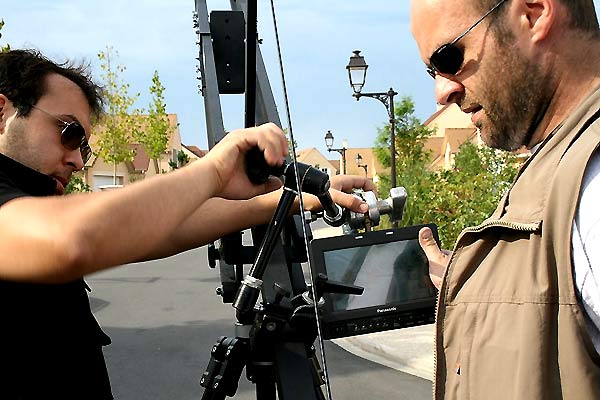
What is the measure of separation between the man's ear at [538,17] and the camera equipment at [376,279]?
0.80 m

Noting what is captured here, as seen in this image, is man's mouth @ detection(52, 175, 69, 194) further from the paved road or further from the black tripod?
the paved road

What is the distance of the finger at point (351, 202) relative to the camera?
186cm

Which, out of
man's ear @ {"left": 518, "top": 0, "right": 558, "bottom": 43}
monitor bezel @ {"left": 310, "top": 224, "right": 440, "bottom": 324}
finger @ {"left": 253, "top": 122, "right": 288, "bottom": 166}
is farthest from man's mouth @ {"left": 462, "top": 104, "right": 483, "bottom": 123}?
monitor bezel @ {"left": 310, "top": 224, "right": 440, "bottom": 324}

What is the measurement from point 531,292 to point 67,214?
85 cm

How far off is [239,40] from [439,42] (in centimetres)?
121

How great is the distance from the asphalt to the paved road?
144 millimetres

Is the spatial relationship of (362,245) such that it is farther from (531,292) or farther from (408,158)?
(408,158)

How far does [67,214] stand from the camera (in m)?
1.19

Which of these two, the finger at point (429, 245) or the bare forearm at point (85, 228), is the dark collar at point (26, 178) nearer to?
the bare forearm at point (85, 228)

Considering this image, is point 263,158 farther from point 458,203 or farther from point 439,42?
point 458,203

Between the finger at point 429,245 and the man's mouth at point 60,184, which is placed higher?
the man's mouth at point 60,184

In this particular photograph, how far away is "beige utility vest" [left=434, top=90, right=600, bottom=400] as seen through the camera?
109cm

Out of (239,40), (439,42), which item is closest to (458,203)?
(239,40)

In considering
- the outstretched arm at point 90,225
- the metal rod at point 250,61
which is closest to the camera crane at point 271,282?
the metal rod at point 250,61
